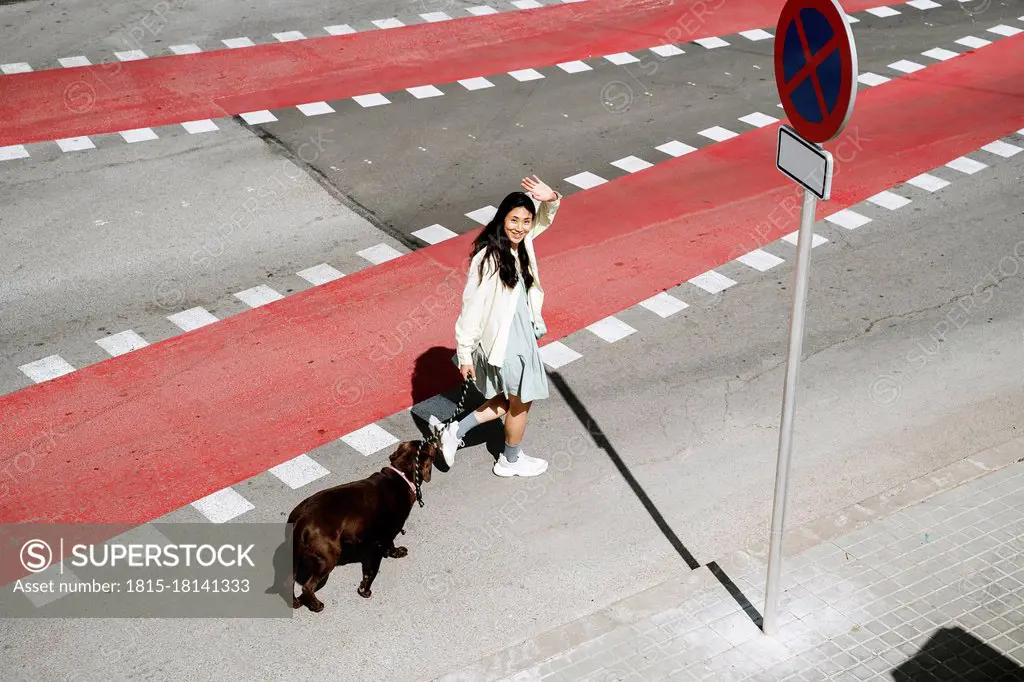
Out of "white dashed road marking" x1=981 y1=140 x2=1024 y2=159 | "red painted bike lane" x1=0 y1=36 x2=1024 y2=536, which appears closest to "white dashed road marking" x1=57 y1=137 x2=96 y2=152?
"red painted bike lane" x1=0 y1=36 x2=1024 y2=536

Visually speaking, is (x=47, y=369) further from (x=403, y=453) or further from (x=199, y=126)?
(x=199, y=126)

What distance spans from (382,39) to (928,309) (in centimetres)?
962

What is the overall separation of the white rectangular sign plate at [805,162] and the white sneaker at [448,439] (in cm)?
328

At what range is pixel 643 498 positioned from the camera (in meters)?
8.34

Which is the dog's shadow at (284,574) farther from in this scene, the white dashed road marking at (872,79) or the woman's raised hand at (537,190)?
the white dashed road marking at (872,79)

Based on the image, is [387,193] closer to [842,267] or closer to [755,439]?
[842,267]

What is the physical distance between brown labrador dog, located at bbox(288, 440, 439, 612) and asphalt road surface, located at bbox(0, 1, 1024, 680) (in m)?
0.21

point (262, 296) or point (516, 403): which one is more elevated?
point (516, 403)

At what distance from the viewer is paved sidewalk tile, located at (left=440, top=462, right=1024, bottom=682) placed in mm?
6695

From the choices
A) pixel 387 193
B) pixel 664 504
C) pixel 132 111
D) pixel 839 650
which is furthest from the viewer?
pixel 132 111

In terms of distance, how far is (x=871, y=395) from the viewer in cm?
948

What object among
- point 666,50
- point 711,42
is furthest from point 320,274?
point 711,42

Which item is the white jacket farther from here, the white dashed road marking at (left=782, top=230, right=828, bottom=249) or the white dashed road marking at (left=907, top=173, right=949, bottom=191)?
the white dashed road marking at (left=907, top=173, right=949, bottom=191)

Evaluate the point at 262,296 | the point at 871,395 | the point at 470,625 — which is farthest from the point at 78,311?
the point at 871,395
